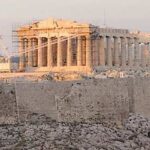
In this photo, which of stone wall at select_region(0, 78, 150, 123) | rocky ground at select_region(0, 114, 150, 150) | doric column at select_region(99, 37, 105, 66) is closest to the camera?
rocky ground at select_region(0, 114, 150, 150)

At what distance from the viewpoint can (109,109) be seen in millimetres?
29203

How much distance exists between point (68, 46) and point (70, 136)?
25720 millimetres

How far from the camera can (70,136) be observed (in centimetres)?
2322

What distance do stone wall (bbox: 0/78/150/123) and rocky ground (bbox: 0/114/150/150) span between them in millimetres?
1088

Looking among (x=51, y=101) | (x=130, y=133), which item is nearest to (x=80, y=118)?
(x=51, y=101)

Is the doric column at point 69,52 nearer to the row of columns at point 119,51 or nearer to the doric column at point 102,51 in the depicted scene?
the row of columns at point 119,51

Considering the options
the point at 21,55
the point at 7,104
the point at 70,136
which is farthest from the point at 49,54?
the point at 70,136

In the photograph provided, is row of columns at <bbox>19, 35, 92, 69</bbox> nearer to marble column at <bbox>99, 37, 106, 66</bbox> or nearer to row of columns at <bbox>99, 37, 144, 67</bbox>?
marble column at <bbox>99, 37, 106, 66</bbox>

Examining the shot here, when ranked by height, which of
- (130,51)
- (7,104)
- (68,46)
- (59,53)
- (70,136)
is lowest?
(70,136)

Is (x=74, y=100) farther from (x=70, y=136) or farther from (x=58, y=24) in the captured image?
(x=58, y=24)

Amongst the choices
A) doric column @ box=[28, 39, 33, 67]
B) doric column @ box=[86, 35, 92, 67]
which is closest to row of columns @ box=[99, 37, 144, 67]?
doric column @ box=[86, 35, 92, 67]

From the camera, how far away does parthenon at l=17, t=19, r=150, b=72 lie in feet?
157

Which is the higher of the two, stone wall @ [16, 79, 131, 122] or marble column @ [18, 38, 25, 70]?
marble column @ [18, 38, 25, 70]

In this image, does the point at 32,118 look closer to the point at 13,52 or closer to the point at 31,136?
the point at 31,136
